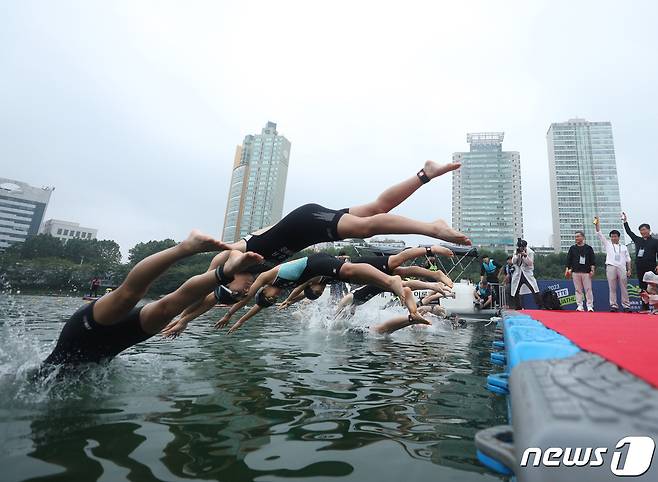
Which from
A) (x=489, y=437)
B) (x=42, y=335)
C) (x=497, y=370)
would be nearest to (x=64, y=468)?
(x=489, y=437)

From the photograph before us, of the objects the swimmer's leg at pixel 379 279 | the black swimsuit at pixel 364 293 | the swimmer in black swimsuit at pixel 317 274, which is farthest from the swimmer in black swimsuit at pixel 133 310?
the black swimsuit at pixel 364 293

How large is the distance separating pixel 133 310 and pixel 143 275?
28.4 inches

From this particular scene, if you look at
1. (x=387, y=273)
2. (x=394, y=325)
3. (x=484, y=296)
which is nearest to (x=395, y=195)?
(x=387, y=273)

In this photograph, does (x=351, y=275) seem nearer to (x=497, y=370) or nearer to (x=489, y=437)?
(x=497, y=370)

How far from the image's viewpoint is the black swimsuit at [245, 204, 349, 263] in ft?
14.5

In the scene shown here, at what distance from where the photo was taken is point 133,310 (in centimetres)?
387

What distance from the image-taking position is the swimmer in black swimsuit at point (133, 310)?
135 inches

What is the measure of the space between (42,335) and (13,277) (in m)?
57.5

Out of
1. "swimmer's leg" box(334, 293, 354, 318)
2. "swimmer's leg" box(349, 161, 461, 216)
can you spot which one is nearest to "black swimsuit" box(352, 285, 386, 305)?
"swimmer's leg" box(334, 293, 354, 318)

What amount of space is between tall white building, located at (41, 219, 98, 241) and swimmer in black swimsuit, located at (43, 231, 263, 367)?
442 ft

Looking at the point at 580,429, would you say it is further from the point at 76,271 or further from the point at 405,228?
the point at 76,271

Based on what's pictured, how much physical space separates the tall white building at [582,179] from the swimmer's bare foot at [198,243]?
110436 millimetres

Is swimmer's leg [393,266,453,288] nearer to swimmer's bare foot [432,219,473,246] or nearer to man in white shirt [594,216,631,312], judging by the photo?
swimmer's bare foot [432,219,473,246]

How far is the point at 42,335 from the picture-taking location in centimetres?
741
